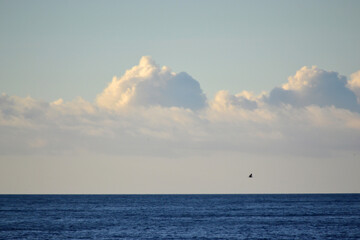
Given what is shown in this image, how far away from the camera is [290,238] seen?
78062 millimetres

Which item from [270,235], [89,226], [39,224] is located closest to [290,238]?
[270,235]

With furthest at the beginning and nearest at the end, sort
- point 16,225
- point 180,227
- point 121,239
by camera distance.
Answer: point 16,225 < point 180,227 < point 121,239

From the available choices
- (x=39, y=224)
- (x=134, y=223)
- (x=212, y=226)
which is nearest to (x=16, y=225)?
(x=39, y=224)

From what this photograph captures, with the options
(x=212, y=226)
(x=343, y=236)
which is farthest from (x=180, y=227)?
(x=343, y=236)

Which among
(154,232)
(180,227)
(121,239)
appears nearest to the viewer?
(121,239)

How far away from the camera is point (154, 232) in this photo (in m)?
86.1

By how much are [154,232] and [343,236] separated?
91.9 ft

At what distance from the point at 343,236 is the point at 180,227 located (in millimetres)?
27091

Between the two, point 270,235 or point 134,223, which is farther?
point 134,223

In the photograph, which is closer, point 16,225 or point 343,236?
point 343,236

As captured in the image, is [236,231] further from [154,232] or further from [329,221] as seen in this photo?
[329,221]

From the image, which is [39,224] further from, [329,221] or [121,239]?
[329,221]

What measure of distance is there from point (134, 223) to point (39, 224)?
17.3 meters

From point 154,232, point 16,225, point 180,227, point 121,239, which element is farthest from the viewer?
point 16,225
